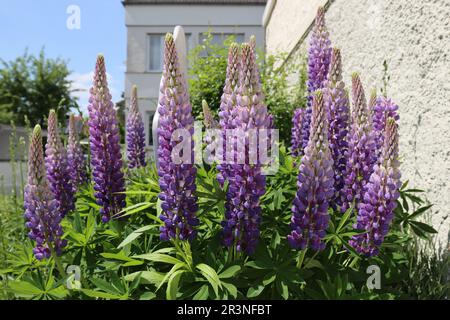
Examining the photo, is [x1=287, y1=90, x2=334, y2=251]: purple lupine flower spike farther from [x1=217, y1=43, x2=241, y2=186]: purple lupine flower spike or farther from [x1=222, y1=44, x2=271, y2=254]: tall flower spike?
[x1=217, y1=43, x2=241, y2=186]: purple lupine flower spike

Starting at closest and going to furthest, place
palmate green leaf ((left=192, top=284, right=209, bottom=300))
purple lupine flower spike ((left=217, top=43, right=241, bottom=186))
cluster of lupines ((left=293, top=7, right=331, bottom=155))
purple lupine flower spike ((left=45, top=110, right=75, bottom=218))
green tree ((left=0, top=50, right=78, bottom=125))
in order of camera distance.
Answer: palmate green leaf ((left=192, top=284, right=209, bottom=300)) < purple lupine flower spike ((left=217, top=43, right=241, bottom=186)) < purple lupine flower spike ((left=45, top=110, right=75, bottom=218)) < cluster of lupines ((left=293, top=7, right=331, bottom=155)) < green tree ((left=0, top=50, right=78, bottom=125))

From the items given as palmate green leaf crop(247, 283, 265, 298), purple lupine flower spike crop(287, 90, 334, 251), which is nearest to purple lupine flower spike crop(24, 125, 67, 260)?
palmate green leaf crop(247, 283, 265, 298)

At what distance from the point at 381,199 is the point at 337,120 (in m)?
0.65

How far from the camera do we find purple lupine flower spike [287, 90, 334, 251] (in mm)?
2326

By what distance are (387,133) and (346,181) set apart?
1.43ft

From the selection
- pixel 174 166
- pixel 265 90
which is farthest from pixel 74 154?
pixel 265 90

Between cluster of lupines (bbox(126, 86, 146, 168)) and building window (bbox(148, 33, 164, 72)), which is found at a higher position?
building window (bbox(148, 33, 164, 72))

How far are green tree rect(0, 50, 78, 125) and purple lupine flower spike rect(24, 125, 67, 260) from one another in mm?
35339

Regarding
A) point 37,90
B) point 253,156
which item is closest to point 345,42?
point 253,156

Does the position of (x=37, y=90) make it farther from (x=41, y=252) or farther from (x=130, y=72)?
(x=41, y=252)

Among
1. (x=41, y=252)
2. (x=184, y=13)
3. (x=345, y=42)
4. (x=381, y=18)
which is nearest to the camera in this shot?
(x=41, y=252)

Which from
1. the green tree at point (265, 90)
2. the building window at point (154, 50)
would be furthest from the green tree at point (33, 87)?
the green tree at point (265, 90)
